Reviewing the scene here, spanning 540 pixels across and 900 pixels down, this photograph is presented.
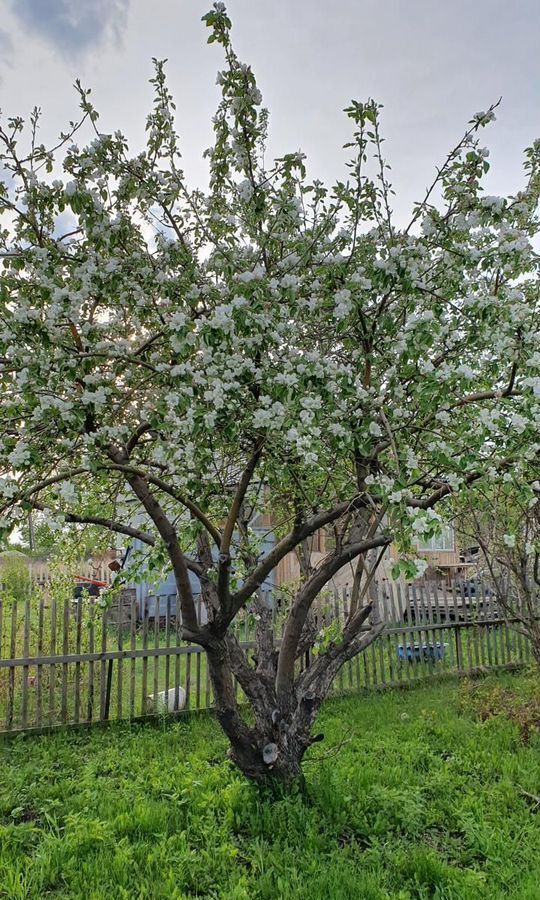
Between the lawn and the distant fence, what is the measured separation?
491 millimetres

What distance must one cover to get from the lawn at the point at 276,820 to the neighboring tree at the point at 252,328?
2.11 ft

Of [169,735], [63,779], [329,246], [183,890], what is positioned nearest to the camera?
[183,890]

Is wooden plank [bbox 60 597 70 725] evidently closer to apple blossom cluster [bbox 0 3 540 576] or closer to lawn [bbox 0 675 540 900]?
lawn [bbox 0 675 540 900]

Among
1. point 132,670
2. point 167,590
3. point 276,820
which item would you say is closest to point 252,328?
point 276,820

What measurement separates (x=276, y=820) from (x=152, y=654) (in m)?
2.67

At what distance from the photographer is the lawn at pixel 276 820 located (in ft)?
8.63

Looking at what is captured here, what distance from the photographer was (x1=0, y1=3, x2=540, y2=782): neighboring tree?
2455 mm

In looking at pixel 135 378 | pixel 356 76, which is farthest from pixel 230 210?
pixel 356 76

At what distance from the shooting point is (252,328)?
2.44 meters

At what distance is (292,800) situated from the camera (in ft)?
11.1

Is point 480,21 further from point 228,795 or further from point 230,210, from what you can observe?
point 228,795

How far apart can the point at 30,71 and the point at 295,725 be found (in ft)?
15.2

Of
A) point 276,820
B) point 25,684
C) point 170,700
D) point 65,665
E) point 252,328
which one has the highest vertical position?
point 252,328

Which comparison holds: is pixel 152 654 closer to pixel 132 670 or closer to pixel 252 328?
pixel 132 670
